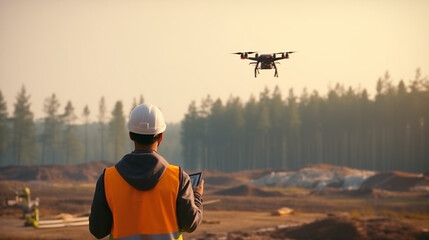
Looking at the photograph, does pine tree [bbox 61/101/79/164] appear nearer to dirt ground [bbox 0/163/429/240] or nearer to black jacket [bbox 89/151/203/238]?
dirt ground [bbox 0/163/429/240]

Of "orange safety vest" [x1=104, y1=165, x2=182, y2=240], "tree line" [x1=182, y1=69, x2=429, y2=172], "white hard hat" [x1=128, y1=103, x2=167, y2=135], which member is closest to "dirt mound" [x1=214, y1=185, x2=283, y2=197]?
"tree line" [x1=182, y1=69, x2=429, y2=172]

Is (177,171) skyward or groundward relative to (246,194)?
skyward

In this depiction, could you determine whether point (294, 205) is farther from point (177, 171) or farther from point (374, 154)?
point (177, 171)

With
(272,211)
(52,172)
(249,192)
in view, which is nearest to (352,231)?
(272,211)

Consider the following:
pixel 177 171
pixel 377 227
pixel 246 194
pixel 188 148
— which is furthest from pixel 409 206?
pixel 188 148

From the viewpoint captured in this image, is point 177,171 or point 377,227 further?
point 377,227

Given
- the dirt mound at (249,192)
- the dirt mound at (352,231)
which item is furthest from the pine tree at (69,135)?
the dirt mound at (352,231)
